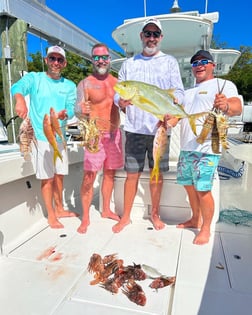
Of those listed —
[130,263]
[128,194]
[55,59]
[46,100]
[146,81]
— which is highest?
[55,59]

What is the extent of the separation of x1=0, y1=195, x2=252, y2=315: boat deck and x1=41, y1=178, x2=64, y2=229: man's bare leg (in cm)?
7

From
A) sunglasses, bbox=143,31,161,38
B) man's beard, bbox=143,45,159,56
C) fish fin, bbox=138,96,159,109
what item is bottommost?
fish fin, bbox=138,96,159,109

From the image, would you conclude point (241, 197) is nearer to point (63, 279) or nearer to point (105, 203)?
point (105, 203)

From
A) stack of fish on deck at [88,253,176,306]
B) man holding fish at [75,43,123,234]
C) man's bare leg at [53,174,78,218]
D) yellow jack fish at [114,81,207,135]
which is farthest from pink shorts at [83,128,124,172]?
stack of fish on deck at [88,253,176,306]

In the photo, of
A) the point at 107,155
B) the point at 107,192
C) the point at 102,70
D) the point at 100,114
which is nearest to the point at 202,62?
the point at 102,70

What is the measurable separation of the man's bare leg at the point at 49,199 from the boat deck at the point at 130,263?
0.23 feet

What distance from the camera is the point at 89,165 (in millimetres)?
2516

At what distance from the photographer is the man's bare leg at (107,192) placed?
9.00ft

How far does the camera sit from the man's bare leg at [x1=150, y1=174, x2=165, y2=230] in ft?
8.30

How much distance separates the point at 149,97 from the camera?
5.71 feet

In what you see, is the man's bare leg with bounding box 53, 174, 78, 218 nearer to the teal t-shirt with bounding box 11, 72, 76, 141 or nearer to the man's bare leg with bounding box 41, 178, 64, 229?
the man's bare leg with bounding box 41, 178, 64, 229

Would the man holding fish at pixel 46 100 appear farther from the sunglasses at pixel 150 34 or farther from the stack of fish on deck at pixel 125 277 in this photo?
the stack of fish on deck at pixel 125 277

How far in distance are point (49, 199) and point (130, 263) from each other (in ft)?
3.75

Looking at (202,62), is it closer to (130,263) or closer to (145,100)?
(145,100)
